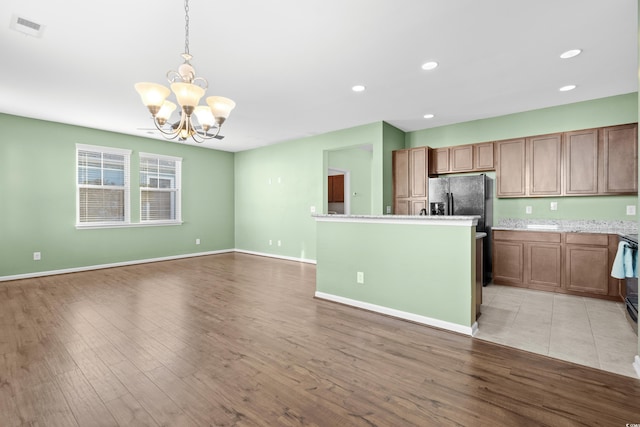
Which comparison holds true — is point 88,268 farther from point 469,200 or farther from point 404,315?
point 469,200

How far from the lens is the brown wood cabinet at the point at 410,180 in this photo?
16.7 feet

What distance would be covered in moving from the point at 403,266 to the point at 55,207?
19.4 ft

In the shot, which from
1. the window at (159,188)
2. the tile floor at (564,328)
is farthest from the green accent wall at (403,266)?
the window at (159,188)

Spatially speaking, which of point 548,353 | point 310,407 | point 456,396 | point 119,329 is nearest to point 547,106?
point 548,353

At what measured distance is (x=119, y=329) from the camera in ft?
9.32

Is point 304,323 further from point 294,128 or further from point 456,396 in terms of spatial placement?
point 294,128

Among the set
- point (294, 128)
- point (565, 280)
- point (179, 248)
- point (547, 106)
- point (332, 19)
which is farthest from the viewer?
point (179, 248)

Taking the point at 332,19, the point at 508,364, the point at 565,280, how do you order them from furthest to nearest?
the point at 565,280 < the point at 332,19 < the point at 508,364

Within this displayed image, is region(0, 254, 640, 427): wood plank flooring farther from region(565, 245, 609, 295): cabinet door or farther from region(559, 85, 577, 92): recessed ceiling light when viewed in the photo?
region(559, 85, 577, 92): recessed ceiling light

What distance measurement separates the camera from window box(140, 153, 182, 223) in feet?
20.7

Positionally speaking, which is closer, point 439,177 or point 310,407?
point 310,407

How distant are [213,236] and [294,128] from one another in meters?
3.72

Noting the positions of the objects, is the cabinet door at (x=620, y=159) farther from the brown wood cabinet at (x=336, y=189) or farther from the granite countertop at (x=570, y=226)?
the brown wood cabinet at (x=336, y=189)

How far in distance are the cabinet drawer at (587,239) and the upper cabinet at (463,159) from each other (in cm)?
143
